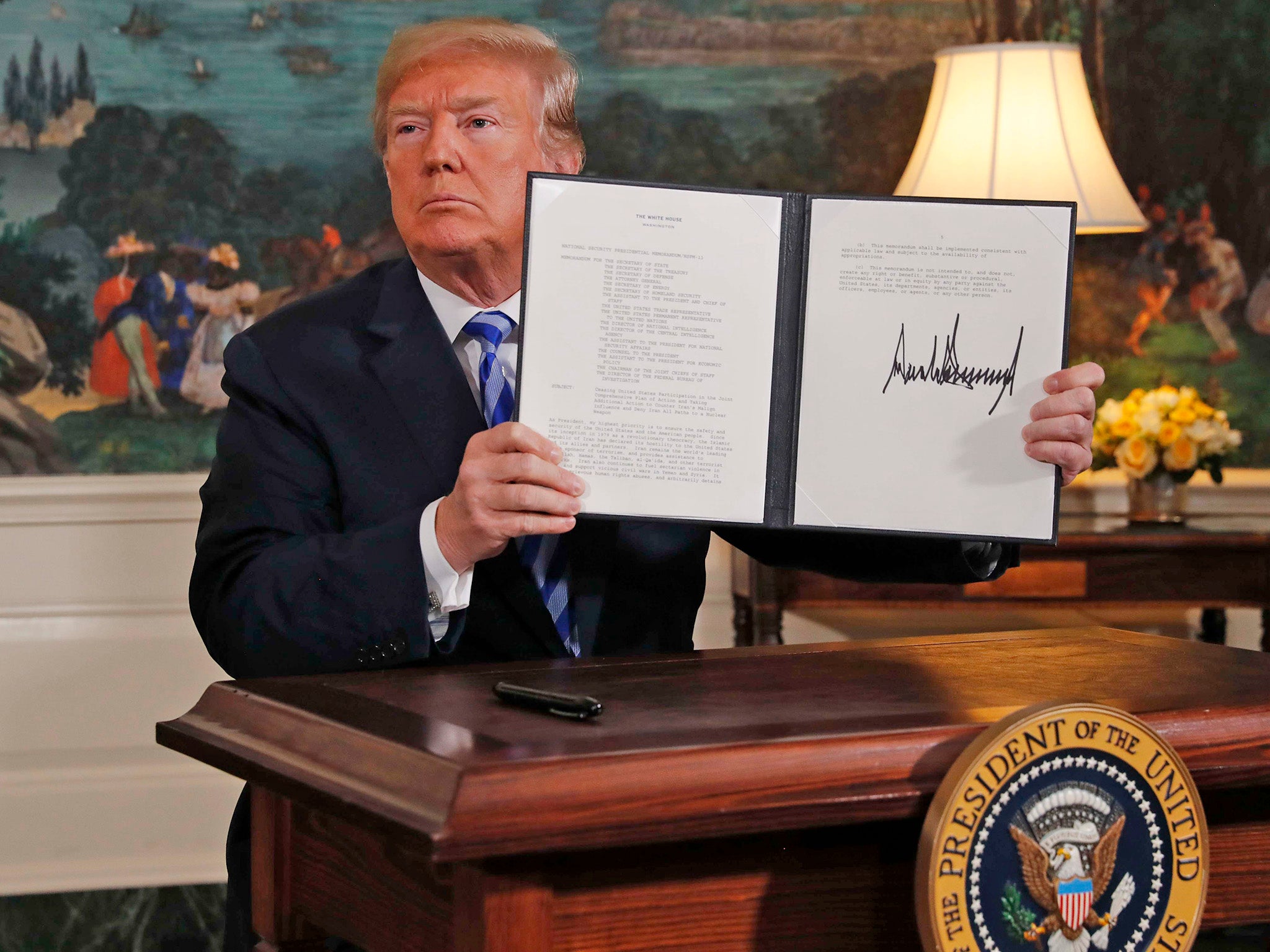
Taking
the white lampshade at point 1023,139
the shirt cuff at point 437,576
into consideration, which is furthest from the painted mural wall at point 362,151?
the shirt cuff at point 437,576

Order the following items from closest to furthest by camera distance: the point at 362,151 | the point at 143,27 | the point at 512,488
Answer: the point at 512,488, the point at 143,27, the point at 362,151

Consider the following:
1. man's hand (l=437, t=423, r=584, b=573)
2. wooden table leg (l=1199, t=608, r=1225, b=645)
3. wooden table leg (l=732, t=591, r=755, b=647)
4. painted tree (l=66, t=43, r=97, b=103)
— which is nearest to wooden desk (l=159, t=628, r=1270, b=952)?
man's hand (l=437, t=423, r=584, b=573)

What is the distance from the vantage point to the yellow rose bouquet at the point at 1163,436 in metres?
4.37

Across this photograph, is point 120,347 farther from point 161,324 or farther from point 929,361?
point 929,361

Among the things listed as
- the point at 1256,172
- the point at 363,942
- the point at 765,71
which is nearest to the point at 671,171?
the point at 765,71

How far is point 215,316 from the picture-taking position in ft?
14.9

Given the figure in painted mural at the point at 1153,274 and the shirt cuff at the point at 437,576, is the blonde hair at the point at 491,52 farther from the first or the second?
the figure in painted mural at the point at 1153,274

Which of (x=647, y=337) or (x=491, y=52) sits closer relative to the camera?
(x=647, y=337)

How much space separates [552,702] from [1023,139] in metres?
3.17

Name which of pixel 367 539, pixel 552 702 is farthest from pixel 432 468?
pixel 552 702

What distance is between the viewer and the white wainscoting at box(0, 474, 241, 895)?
4520mm

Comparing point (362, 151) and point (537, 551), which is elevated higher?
point (362, 151)

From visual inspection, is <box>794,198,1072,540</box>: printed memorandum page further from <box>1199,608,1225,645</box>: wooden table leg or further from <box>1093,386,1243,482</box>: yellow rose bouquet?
<box>1199,608,1225,645</box>: wooden table leg
